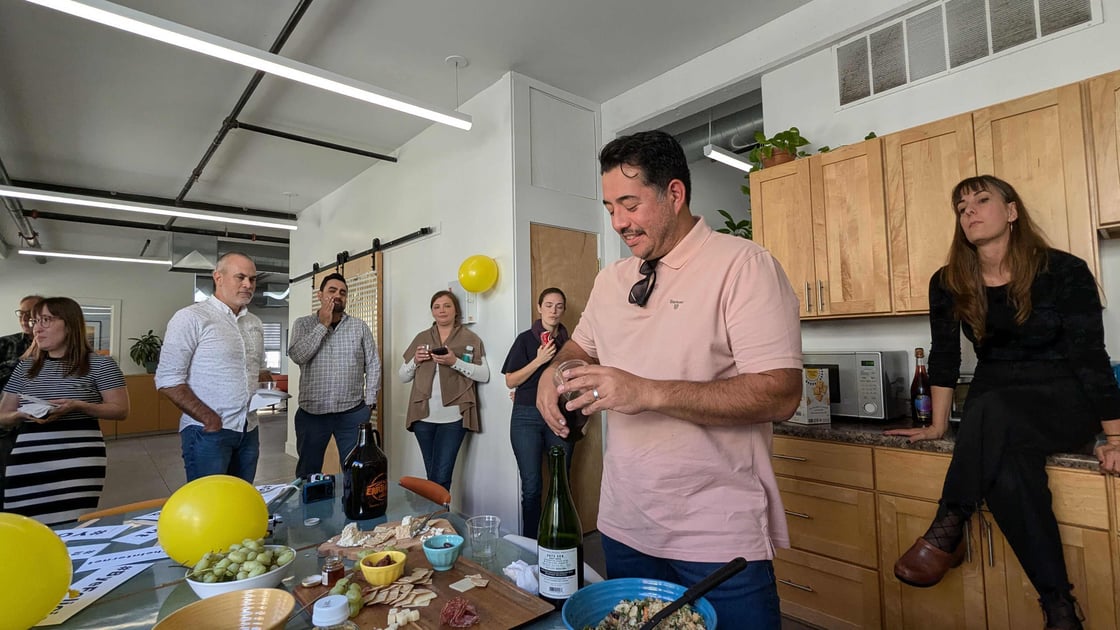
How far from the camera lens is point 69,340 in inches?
101

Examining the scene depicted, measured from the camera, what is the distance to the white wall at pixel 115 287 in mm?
9266

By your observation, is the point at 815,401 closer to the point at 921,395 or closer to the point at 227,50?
the point at 921,395

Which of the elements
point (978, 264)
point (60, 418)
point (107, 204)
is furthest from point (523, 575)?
point (107, 204)

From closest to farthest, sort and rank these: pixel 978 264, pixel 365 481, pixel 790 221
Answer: pixel 365 481
pixel 978 264
pixel 790 221

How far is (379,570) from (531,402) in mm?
2397

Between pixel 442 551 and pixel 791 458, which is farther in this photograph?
pixel 791 458

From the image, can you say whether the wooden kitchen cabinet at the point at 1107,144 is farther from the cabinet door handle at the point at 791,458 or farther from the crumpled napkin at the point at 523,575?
the crumpled napkin at the point at 523,575

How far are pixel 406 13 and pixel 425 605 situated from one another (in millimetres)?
3342

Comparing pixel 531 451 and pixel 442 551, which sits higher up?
pixel 442 551

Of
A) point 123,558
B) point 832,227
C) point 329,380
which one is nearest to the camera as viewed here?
point 123,558

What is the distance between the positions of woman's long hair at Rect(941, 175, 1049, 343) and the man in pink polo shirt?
5.17 ft

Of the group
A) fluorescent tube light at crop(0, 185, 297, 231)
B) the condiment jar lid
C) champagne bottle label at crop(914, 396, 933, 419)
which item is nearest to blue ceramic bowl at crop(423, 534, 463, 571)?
the condiment jar lid

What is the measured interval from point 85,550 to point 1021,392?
10.0ft

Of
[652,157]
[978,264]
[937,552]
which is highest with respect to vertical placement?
[652,157]
